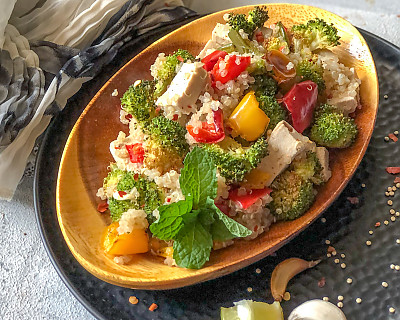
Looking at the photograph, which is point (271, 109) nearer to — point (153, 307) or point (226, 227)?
point (226, 227)

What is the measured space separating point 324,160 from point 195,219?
58 centimetres

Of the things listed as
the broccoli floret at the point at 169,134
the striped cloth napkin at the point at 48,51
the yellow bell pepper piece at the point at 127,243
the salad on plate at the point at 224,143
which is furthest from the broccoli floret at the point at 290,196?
the striped cloth napkin at the point at 48,51

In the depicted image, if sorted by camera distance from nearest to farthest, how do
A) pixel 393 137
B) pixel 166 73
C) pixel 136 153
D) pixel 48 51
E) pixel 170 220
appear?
pixel 170 220, pixel 136 153, pixel 166 73, pixel 393 137, pixel 48 51

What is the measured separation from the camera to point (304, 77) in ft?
7.23

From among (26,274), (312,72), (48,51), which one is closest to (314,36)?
(312,72)

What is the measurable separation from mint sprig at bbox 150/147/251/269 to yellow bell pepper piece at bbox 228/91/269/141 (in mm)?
207

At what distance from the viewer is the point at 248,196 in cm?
198

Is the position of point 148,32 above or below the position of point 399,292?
above

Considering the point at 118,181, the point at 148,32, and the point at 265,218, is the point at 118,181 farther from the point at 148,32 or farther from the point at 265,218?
the point at 148,32

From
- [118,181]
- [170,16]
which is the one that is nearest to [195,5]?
[170,16]

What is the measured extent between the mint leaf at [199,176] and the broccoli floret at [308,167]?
36 cm

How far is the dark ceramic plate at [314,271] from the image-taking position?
2.02m

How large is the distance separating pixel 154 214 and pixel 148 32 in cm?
122

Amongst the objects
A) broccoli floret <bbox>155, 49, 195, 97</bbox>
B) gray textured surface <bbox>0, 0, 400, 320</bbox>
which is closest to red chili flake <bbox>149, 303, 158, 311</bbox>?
gray textured surface <bbox>0, 0, 400, 320</bbox>
